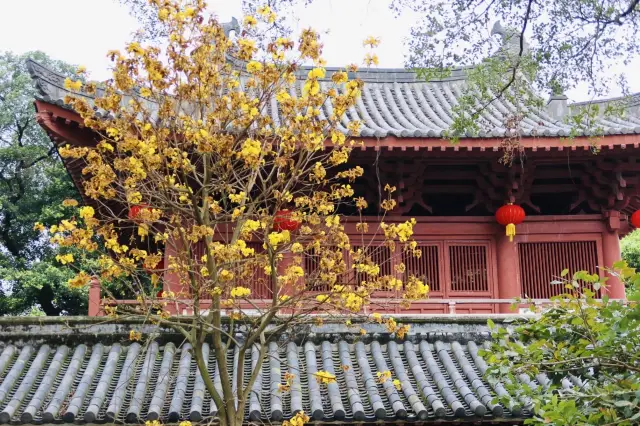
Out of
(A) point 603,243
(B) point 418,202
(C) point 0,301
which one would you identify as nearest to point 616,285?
(A) point 603,243

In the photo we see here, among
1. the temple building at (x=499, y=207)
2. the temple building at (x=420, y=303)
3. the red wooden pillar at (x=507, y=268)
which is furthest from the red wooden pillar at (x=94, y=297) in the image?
the red wooden pillar at (x=507, y=268)

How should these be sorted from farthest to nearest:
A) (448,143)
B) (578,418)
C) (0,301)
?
(0,301) < (448,143) < (578,418)

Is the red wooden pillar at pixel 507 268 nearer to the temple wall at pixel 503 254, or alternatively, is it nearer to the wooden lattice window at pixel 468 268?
the temple wall at pixel 503 254

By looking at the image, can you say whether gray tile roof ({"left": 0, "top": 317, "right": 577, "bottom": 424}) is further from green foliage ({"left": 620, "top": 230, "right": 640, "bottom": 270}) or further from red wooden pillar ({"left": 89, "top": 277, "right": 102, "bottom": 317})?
green foliage ({"left": 620, "top": 230, "right": 640, "bottom": 270})

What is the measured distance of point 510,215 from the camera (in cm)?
1094

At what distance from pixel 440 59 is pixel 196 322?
3288 millimetres

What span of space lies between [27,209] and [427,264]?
19921mm

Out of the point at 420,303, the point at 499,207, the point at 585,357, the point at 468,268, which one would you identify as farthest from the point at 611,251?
the point at 585,357

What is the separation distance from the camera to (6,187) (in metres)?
28.2

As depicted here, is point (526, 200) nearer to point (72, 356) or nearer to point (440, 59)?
point (440, 59)

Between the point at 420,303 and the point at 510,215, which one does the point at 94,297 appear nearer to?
the point at 420,303

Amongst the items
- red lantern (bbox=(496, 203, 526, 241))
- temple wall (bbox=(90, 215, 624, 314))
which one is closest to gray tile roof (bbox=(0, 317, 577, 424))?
temple wall (bbox=(90, 215, 624, 314))

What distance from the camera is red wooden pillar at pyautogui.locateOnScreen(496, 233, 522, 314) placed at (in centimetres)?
1100

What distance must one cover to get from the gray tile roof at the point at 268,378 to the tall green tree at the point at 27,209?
16.1m
